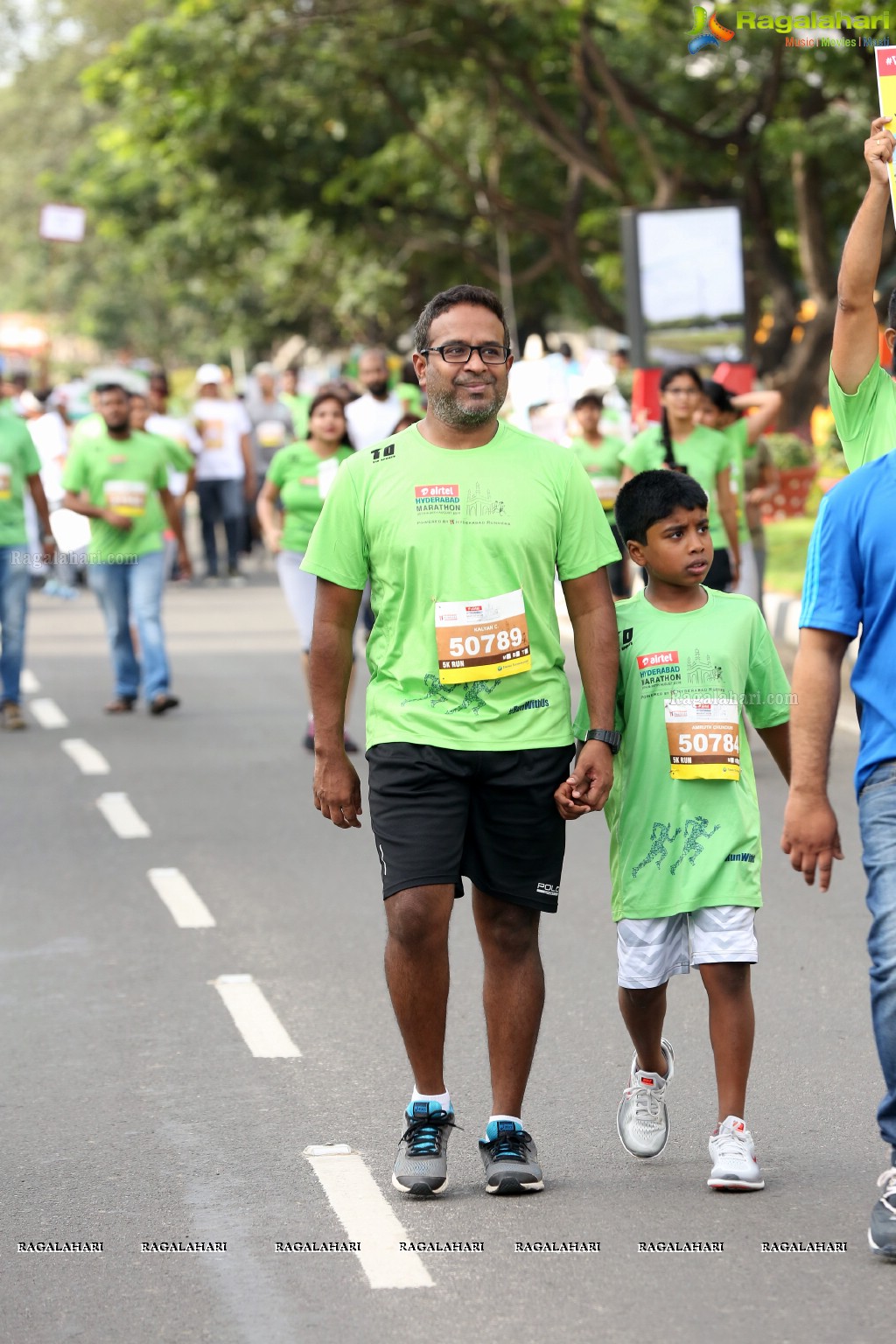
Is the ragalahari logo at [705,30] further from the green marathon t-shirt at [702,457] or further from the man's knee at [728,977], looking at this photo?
the man's knee at [728,977]

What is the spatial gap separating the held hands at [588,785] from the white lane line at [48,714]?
8.70 m

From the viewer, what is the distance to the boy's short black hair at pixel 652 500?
512 centimetres

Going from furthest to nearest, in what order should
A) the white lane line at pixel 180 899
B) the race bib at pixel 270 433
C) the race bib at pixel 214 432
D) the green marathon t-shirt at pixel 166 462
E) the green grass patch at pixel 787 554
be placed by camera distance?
the race bib at pixel 270 433 < the race bib at pixel 214 432 < the green grass patch at pixel 787 554 < the green marathon t-shirt at pixel 166 462 < the white lane line at pixel 180 899

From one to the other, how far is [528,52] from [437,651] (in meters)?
24.3

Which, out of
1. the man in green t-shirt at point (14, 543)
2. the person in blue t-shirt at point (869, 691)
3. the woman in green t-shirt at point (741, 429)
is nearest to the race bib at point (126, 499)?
the man in green t-shirt at point (14, 543)

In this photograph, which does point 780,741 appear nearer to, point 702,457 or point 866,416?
point 866,416

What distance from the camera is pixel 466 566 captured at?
4758mm

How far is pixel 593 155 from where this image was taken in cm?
3006

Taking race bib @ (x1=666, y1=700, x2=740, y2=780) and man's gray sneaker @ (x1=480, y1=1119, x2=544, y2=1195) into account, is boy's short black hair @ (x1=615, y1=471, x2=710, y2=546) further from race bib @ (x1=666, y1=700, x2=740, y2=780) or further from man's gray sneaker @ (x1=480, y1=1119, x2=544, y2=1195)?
man's gray sneaker @ (x1=480, y1=1119, x2=544, y2=1195)

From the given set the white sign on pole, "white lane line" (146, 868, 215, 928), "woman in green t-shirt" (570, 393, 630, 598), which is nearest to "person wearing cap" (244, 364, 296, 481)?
"woman in green t-shirt" (570, 393, 630, 598)

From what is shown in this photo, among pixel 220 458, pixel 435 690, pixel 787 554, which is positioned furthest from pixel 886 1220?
pixel 220 458

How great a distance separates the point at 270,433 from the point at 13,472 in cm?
1180

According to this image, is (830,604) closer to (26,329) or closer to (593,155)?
(593,155)

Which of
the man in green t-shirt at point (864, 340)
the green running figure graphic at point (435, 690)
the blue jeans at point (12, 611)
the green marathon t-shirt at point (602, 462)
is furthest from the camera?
the green marathon t-shirt at point (602, 462)
